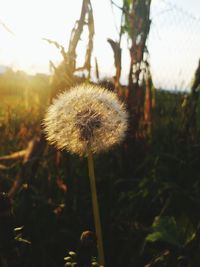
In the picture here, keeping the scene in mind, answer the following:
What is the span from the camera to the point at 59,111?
1.66 m

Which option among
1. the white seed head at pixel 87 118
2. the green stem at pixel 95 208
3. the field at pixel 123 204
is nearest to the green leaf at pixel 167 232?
the field at pixel 123 204

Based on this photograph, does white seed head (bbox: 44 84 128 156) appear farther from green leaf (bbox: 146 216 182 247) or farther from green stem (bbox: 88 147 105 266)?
Answer: green leaf (bbox: 146 216 182 247)

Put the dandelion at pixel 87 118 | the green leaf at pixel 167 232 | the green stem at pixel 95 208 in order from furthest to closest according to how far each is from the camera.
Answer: the green leaf at pixel 167 232, the dandelion at pixel 87 118, the green stem at pixel 95 208

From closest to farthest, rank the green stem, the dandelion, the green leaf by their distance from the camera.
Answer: the green stem → the dandelion → the green leaf

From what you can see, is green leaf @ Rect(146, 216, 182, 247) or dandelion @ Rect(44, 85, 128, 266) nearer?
dandelion @ Rect(44, 85, 128, 266)

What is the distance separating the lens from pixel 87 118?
5.19 ft

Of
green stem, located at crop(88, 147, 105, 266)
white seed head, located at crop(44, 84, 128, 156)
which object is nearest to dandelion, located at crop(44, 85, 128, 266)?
white seed head, located at crop(44, 84, 128, 156)

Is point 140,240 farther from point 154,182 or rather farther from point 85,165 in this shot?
point 85,165

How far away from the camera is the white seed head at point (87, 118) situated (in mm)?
1568

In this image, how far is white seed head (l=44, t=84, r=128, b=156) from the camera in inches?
61.7

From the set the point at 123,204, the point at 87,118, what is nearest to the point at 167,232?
the point at 123,204

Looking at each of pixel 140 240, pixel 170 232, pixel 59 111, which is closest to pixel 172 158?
pixel 140 240

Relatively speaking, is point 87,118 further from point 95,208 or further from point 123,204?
point 123,204

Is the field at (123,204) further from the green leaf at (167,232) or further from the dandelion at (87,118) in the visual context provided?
the dandelion at (87,118)
